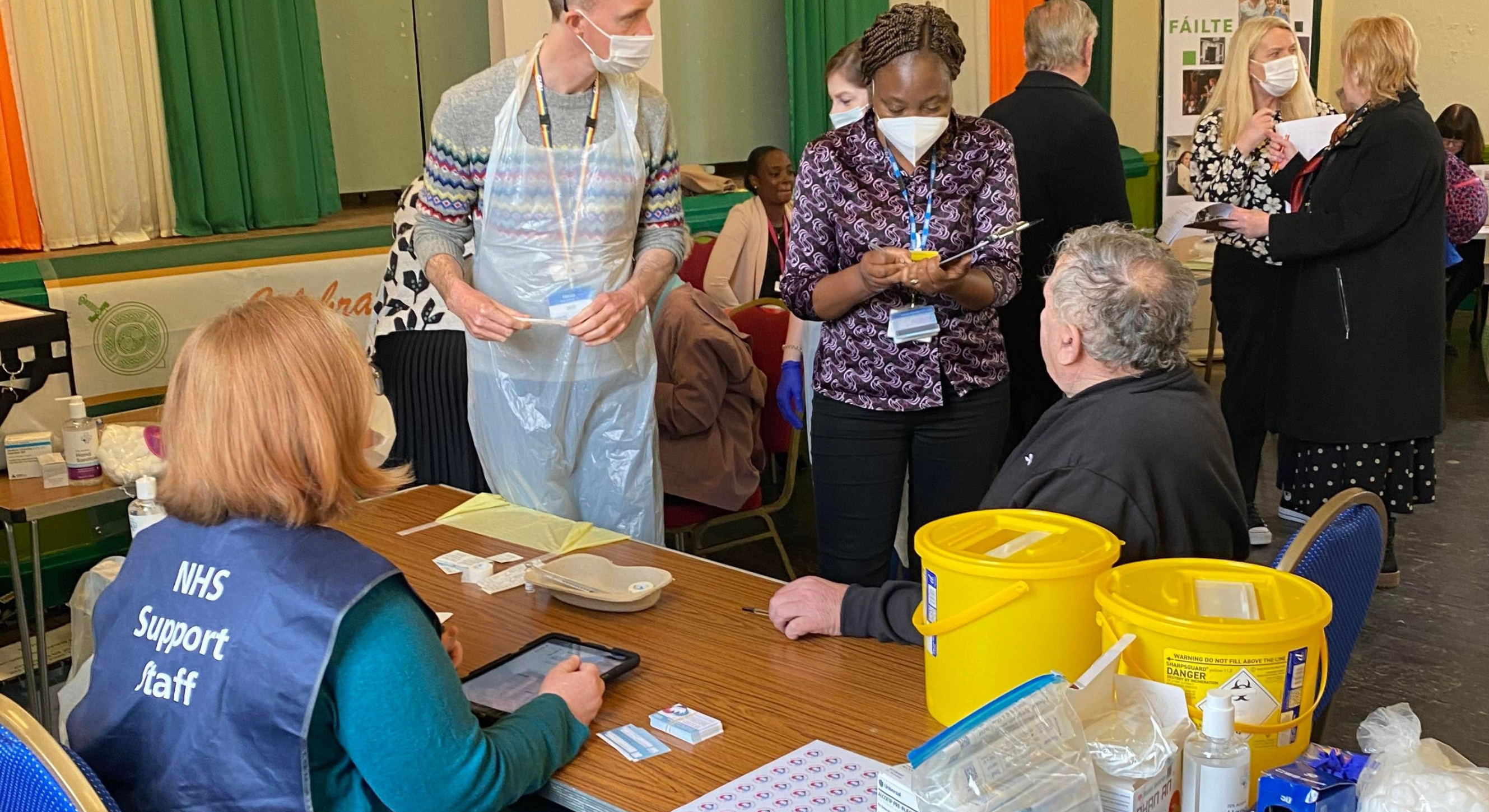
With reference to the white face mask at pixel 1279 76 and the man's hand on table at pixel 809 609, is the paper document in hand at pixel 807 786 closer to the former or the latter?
the man's hand on table at pixel 809 609

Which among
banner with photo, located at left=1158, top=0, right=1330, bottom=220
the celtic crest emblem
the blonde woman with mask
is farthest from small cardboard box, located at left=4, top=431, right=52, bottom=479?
banner with photo, located at left=1158, top=0, right=1330, bottom=220

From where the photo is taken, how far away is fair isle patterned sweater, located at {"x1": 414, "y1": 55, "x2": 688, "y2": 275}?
238 cm

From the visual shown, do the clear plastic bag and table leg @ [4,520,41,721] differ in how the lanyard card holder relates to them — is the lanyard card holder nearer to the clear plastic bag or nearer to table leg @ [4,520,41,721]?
the clear plastic bag

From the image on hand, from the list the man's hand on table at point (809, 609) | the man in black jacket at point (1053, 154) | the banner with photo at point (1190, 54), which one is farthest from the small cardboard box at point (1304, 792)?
the banner with photo at point (1190, 54)

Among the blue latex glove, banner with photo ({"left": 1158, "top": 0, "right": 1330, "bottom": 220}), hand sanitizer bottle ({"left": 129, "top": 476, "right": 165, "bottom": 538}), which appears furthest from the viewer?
banner with photo ({"left": 1158, "top": 0, "right": 1330, "bottom": 220})

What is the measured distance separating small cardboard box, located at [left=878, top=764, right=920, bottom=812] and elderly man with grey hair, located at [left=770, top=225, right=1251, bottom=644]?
546 millimetres

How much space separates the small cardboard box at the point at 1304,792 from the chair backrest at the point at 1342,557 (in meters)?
0.38

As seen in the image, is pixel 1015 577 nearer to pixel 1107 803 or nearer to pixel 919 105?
pixel 1107 803

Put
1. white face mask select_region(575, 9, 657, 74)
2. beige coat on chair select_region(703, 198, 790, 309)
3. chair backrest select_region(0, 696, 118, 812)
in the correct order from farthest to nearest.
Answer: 1. beige coat on chair select_region(703, 198, 790, 309)
2. white face mask select_region(575, 9, 657, 74)
3. chair backrest select_region(0, 696, 118, 812)

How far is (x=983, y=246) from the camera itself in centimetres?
243

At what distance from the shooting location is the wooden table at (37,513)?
2.69m

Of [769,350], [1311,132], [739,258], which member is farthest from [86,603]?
[1311,132]

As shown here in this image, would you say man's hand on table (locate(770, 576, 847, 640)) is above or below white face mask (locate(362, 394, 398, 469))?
below

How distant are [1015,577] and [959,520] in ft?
0.60
